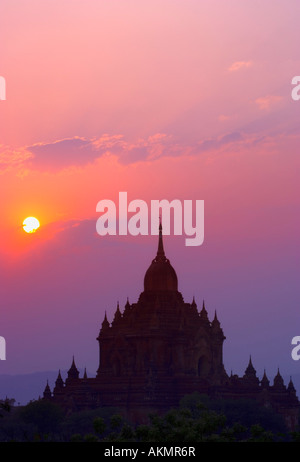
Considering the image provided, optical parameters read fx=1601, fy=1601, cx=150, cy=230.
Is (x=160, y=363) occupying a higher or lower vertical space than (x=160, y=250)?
lower

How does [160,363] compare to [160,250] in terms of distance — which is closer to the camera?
[160,363]

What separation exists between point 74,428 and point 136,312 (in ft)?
61.1

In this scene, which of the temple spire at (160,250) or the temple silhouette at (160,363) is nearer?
the temple silhouette at (160,363)

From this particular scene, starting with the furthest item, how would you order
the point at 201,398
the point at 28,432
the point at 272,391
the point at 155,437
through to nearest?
the point at 272,391
the point at 201,398
the point at 28,432
the point at 155,437

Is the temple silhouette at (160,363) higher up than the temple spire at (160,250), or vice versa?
the temple spire at (160,250)

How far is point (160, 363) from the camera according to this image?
161 m

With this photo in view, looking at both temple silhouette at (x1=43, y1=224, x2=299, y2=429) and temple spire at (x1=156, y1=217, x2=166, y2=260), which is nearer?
temple silhouette at (x1=43, y1=224, x2=299, y2=429)

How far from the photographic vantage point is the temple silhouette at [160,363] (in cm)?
15762

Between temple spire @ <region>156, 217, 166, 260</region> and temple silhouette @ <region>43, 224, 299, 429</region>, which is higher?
temple spire @ <region>156, 217, 166, 260</region>

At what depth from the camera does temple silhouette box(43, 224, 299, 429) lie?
157625 mm

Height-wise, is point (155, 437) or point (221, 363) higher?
point (221, 363)

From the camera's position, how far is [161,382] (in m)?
158
